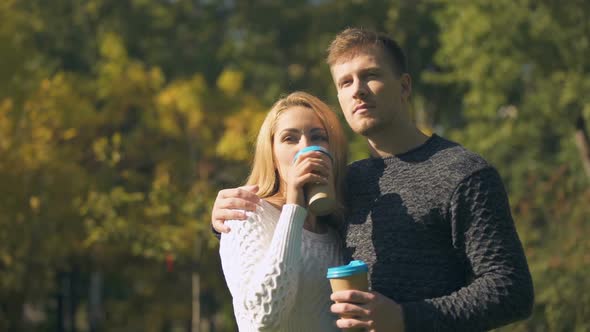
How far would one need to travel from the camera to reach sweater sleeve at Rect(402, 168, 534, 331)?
122 inches

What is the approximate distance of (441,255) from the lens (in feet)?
10.9

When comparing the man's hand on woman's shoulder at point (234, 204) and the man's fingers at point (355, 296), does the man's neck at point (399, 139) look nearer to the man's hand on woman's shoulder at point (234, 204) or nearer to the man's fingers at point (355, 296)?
the man's hand on woman's shoulder at point (234, 204)

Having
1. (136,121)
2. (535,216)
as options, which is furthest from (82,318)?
(535,216)

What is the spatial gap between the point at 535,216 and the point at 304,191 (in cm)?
1024

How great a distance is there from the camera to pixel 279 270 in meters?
3.25

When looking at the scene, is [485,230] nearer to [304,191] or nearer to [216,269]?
[304,191]

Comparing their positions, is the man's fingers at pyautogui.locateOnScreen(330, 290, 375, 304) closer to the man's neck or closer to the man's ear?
the man's neck

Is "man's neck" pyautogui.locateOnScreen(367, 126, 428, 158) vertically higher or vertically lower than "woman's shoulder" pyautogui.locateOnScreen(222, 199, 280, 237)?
higher

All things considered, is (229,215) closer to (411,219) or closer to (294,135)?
(294,135)

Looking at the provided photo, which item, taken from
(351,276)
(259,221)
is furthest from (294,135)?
(351,276)

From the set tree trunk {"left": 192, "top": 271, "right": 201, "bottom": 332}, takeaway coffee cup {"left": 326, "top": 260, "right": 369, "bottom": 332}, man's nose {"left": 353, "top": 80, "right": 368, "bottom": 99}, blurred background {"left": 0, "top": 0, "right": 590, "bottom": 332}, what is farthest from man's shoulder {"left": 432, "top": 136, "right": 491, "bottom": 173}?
tree trunk {"left": 192, "top": 271, "right": 201, "bottom": 332}

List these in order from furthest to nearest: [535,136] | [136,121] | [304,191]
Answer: [136,121], [535,136], [304,191]

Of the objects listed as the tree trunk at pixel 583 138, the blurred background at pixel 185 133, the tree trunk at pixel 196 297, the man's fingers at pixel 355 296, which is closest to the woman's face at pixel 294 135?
the man's fingers at pixel 355 296

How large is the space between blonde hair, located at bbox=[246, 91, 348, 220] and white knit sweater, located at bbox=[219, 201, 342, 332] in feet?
0.56
